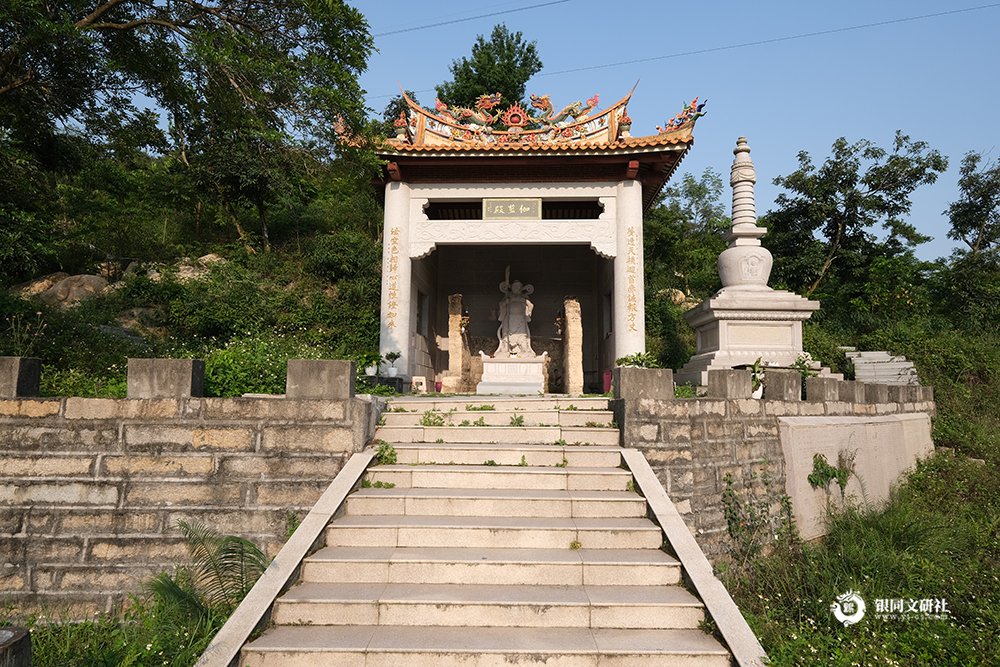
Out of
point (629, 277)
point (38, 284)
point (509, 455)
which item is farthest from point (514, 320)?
point (38, 284)

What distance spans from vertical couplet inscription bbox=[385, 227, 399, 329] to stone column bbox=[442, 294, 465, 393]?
2.47 m

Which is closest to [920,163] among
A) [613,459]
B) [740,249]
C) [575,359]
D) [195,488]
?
[740,249]


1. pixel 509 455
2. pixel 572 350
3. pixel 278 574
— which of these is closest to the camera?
pixel 278 574

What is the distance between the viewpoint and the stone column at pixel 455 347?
46.0ft

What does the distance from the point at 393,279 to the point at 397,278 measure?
9 cm

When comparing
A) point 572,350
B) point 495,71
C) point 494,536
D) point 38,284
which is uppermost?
point 495,71

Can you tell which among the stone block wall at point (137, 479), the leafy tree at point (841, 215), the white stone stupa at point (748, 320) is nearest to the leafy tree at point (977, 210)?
the leafy tree at point (841, 215)

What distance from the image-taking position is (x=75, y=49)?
7250 millimetres

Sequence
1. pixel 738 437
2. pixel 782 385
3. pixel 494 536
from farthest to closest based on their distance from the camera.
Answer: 1. pixel 782 385
2. pixel 738 437
3. pixel 494 536

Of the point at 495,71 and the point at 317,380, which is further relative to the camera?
the point at 495,71

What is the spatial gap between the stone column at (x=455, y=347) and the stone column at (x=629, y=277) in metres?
4.16

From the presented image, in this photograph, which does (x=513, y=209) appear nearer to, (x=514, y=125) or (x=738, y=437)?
(x=514, y=125)

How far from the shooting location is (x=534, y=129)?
13.1 meters

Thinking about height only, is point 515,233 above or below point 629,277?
above
